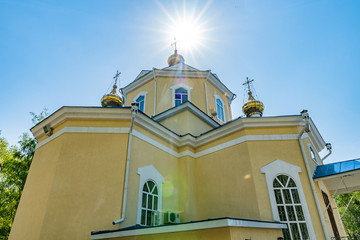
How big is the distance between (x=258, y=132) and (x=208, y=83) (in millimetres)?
5272

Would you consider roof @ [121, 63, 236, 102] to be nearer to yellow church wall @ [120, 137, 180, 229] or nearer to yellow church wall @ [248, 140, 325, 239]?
yellow church wall @ [120, 137, 180, 229]

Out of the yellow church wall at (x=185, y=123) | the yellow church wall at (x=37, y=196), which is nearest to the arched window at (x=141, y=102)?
the yellow church wall at (x=185, y=123)

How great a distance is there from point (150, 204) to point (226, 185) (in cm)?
247

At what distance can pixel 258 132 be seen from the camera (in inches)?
289

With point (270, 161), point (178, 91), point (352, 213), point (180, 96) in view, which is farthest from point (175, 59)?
point (352, 213)

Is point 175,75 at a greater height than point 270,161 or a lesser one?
greater

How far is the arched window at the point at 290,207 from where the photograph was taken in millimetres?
5922

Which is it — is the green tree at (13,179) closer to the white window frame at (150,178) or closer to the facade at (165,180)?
the facade at (165,180)

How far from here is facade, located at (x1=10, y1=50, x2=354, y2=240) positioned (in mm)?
5426

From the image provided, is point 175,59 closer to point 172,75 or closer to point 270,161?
point 172,75

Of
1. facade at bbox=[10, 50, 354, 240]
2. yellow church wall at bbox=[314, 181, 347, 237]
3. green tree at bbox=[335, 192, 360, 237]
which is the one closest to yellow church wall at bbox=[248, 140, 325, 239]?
facade at bbox=[10, 50, 354, 240]

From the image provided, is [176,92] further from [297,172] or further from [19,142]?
[19,142]

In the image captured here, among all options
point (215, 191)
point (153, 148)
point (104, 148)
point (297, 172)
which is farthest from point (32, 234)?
point (297, 172)

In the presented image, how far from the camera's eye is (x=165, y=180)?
749cm
